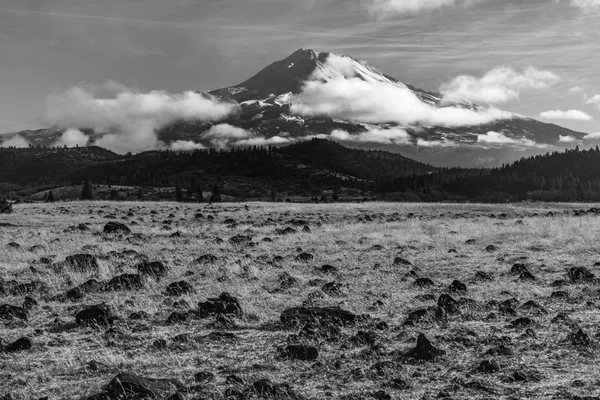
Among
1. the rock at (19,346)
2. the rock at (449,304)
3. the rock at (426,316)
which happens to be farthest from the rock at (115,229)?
the rock at (426,316)

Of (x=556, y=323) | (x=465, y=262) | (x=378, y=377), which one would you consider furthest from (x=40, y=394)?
(x=465, y=262)

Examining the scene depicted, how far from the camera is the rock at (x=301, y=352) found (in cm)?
841

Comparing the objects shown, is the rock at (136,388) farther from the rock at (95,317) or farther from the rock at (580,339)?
the rock at (580,339)

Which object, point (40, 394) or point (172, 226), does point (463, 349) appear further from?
point (172, 226)

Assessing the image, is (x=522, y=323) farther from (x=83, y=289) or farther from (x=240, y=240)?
(x=240, y=240)

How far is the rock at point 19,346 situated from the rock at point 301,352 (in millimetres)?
4745

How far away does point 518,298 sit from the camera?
12.4 metres

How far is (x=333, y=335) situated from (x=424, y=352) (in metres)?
1.95

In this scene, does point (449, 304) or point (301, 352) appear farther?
point (449, 304)

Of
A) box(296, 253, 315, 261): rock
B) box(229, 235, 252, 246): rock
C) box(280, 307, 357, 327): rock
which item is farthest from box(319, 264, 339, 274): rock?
box(229, 235, 252, 246): rock

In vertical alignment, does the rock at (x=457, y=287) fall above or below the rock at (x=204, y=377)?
above

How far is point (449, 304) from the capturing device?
11.4 meters

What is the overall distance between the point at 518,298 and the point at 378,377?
254 inches

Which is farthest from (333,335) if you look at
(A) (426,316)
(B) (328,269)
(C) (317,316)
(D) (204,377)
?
(B) (328,269)
